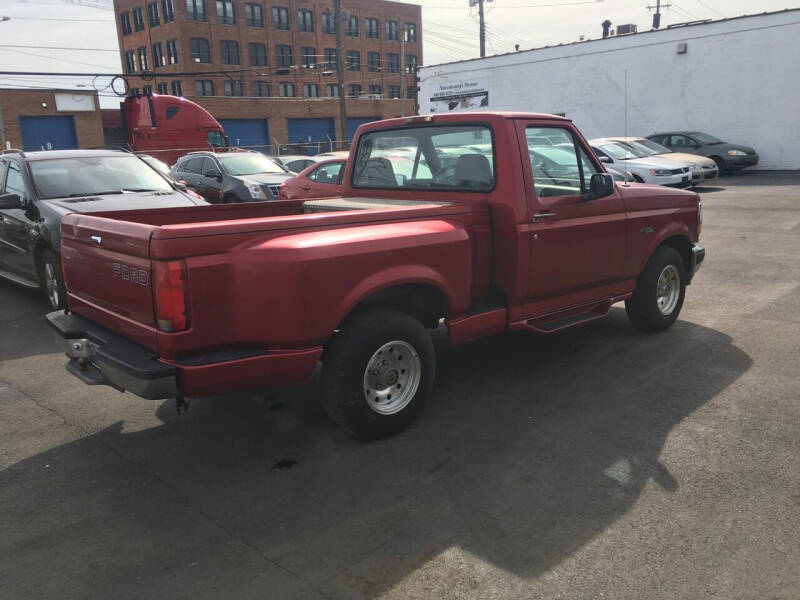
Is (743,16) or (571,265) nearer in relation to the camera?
(571,265)

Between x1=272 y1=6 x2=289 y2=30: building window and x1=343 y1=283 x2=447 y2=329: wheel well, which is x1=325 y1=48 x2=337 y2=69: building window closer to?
x1=272 y1=6 x2=289 y2=30: building window

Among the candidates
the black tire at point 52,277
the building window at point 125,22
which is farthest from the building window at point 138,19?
the black tire at point 52,277

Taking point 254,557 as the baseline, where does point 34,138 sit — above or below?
above

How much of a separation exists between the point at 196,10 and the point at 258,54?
274 inches

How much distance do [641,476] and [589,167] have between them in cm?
274

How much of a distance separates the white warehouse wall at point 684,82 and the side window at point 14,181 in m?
25.9

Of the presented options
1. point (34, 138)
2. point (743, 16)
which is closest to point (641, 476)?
point (743, 16)

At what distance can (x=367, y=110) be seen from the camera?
59938 mm

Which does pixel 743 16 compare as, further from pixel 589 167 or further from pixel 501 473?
pixel 501 473

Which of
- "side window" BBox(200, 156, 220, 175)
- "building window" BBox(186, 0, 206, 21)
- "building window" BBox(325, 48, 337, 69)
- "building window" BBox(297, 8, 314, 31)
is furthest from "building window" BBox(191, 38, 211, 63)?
"side window" BBox(200, 156, 220, 175)

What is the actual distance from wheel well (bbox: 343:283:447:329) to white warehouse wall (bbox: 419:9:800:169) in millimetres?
25503

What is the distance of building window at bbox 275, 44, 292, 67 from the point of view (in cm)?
6400

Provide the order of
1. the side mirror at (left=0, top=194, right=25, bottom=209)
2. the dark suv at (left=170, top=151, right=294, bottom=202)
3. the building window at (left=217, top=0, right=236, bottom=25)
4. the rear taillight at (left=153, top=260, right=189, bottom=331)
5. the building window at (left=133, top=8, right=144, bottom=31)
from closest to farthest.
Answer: the rear taillight at (left=153, top=260, right=189, bottom=331)
the side mirror at (left=0, top=194, right=25, bottom=209)
the dark suv at (left=170, top=151, right=294, bottom=202)
the building window at (left=217, top=0, right=236, bottom=25)
the building window at (left=133, top=8, right=144, bottom=31)

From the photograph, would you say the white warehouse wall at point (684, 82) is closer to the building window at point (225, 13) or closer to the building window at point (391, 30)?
the building window at point (225, 13)
